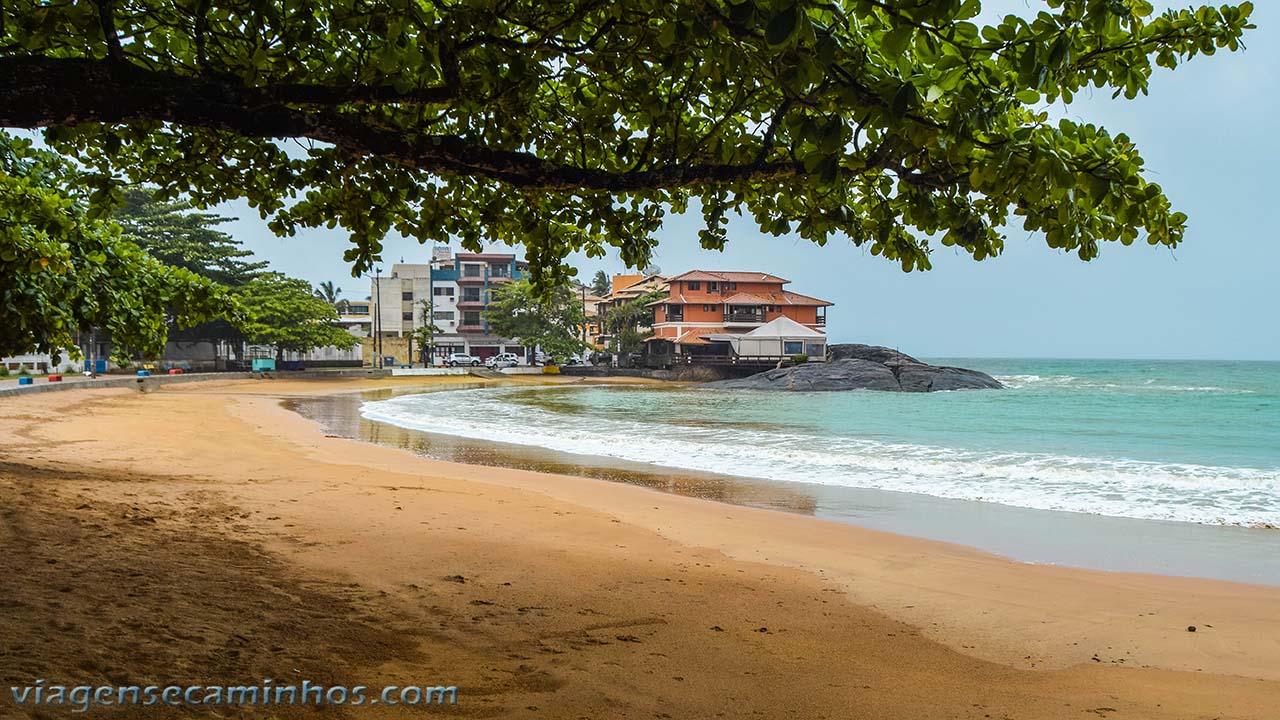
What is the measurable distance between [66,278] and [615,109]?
722 cm

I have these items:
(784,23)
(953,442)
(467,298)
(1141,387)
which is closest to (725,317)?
(467,298)

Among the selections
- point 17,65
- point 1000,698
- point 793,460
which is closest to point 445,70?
point 17,65

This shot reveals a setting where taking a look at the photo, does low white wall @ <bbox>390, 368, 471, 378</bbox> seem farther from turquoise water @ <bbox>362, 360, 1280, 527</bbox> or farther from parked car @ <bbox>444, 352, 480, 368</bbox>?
turquoise water @ <bbox>362, 360, 1280, 527</bbox>

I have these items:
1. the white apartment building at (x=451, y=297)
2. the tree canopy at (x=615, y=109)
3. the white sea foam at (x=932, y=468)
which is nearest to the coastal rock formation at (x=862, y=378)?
the white sea foam at (x=932, y=468)

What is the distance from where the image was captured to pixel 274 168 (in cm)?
500

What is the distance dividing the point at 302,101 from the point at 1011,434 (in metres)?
21.4

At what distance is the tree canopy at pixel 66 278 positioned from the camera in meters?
6.83

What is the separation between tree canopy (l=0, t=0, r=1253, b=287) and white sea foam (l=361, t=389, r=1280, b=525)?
8236 mm

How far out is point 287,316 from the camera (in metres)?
50.9

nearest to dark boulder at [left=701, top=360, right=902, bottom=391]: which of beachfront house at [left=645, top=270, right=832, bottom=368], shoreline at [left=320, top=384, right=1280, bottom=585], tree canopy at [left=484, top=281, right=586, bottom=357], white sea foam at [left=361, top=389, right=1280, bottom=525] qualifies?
beachfront house at [left=645, top=270, right=832, bottom=368]

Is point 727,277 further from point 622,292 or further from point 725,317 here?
point 622,292

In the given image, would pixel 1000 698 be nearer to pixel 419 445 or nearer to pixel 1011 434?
pixel 419 445

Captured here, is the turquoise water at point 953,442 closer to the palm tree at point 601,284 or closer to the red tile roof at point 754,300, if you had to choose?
the red tile roof at point 754,300

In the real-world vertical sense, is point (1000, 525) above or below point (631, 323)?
below
